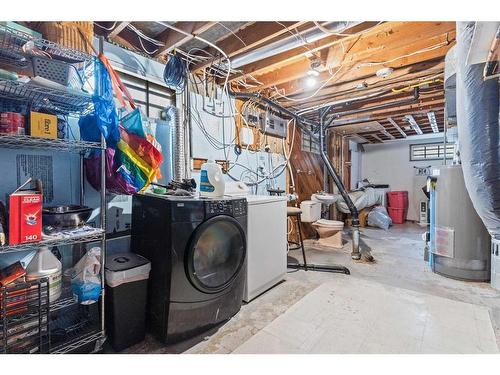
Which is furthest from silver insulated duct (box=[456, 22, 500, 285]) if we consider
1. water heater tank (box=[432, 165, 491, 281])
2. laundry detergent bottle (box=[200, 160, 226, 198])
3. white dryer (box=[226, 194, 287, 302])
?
laundry detergent bottle (box=[200, 160, 226, 198])

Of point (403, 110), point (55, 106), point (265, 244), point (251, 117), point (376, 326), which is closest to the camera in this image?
point (55, 106)

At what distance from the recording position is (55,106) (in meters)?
1.54

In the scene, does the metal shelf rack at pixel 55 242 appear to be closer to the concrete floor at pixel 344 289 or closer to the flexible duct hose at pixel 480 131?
the concrete floor at pixel 344 289

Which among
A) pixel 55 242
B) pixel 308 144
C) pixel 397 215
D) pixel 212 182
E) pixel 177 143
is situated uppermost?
pixel 308 144

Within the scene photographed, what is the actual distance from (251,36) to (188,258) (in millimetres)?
1876

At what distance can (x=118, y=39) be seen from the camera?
2045mm

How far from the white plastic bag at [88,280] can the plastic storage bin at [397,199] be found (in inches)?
265

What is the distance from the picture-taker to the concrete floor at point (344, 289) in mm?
1557

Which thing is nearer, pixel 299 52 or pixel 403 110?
pixel 299 52

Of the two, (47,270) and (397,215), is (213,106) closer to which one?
(47,270)

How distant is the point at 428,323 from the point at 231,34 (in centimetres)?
278

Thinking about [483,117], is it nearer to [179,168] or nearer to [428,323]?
[428,323]

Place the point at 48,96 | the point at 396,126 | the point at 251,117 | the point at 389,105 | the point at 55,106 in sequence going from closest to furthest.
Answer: the point at 48,96
the point at 55,106
the point at 251,117
the point at 389,105
the point at 396,126

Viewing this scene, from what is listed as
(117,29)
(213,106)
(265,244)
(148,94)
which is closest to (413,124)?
(213,106)
